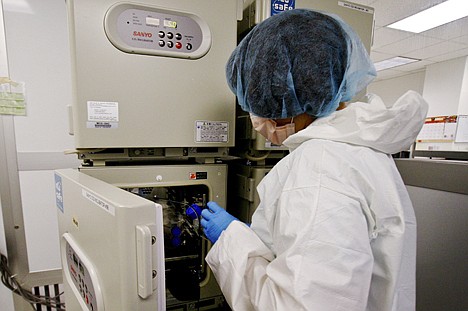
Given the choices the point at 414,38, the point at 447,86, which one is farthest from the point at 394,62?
the point at 414,38

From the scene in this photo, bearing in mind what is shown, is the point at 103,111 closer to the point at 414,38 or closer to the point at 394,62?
the point at 414,38

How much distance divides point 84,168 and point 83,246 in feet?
0.95

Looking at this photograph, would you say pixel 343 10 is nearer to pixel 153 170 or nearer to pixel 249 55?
pixel 249 55

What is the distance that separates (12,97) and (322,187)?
55.6 inches

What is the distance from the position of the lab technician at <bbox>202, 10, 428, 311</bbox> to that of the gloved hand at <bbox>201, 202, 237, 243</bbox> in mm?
99

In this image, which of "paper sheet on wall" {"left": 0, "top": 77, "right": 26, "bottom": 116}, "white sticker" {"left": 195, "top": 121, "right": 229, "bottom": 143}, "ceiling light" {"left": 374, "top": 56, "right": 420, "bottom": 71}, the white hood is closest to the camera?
the white hood

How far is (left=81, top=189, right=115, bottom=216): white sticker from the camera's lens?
0.47 meters

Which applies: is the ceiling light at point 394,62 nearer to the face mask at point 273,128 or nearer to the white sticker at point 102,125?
the face mask at point 273,128

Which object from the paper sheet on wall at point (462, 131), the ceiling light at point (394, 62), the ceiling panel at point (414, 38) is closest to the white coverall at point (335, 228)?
the ceiling panel at point (414, 38)

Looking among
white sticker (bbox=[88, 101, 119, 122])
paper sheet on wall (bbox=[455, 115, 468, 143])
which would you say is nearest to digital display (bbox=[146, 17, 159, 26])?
white sticker (bbox=[88, 101, 119, 122])

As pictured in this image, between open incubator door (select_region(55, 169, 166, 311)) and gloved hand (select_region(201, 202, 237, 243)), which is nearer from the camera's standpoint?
open incubator door (select_region(55, 169, 166, 311))

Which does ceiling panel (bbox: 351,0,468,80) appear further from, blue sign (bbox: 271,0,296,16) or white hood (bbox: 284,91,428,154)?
white hood (bbox: 284,91,428,154)

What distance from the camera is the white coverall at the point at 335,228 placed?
50 cm

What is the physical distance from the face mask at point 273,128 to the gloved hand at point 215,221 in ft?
0.94
